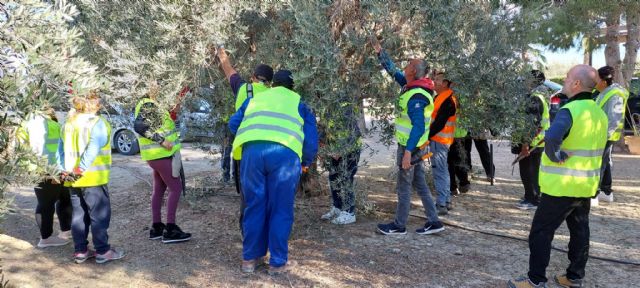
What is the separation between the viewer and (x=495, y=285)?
3.91 meters

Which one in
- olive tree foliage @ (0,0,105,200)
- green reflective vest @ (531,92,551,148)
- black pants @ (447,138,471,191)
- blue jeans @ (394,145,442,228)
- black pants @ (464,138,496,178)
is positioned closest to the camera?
olive tree foliage @ (0,0,105,200)

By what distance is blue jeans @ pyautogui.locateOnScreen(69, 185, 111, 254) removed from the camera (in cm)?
445

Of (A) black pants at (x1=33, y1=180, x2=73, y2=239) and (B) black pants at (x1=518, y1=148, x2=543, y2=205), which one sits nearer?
(A) black pants at (x1=33, y1=180, x2=73, y2=239)

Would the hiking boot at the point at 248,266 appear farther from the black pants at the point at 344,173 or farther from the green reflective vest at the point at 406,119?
the green reflective vest at the point at 406,119

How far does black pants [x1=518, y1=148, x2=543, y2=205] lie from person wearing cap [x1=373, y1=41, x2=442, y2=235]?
6.07 feet

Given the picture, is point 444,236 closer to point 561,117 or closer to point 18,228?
point 561,117

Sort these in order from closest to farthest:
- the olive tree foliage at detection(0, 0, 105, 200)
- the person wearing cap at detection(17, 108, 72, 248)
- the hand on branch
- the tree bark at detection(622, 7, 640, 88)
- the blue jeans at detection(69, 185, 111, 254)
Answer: the olive tree foliage at detection(0, 0, 105, 200), the hand on branch, the blue jeans at detection(69, 185, 111, 254), the person wearing cap at detection(17, 108, 72, 248), the tree bark at detection(622, 7, 640, 88)

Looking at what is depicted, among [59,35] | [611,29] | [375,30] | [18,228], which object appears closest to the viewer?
[59,35]

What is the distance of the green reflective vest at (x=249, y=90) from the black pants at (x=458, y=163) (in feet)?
10.9

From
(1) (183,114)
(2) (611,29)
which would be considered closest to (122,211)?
(1) (183,114)

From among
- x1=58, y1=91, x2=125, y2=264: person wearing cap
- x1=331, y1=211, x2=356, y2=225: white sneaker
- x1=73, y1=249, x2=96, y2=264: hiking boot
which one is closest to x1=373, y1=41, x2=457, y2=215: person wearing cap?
x1=331, y1=211, x2=356, y2=225: white sneaker

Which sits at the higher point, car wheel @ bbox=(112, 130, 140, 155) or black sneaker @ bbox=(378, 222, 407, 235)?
car wheel @ bbox=(112, 130, 140, 155)

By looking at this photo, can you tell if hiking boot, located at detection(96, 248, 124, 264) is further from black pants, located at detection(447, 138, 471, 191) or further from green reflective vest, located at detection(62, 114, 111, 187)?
black pants, located at detection(447, 138, 471, 191)

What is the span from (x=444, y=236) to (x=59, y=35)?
154 inches
